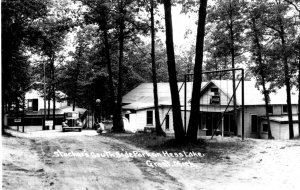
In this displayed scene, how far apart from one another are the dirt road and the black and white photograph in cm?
3

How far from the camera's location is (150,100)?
42.6 meters

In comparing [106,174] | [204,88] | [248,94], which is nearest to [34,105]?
[204,88]

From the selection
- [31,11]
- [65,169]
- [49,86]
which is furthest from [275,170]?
[49,86]

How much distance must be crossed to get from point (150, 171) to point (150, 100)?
3322cm

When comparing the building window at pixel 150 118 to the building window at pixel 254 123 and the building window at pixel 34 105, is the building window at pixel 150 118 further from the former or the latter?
the building window at pixel 34 105

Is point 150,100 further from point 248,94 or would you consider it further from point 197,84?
point 197,84

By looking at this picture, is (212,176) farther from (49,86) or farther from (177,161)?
(49,86)

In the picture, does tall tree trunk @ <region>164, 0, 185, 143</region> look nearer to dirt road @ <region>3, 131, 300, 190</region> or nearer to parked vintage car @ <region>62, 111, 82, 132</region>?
dirt road @ <region>3, 131, 300, 190</region>

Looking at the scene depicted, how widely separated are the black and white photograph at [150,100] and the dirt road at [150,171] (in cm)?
3

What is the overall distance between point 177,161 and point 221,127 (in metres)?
23.4

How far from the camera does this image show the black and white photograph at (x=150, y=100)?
888 centimetres

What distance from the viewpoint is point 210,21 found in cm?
2575

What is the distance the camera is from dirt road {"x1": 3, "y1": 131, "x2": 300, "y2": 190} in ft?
25.2

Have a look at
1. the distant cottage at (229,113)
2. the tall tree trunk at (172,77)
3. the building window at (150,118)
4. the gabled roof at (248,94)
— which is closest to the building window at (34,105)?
the distant cottage at (229,113)
